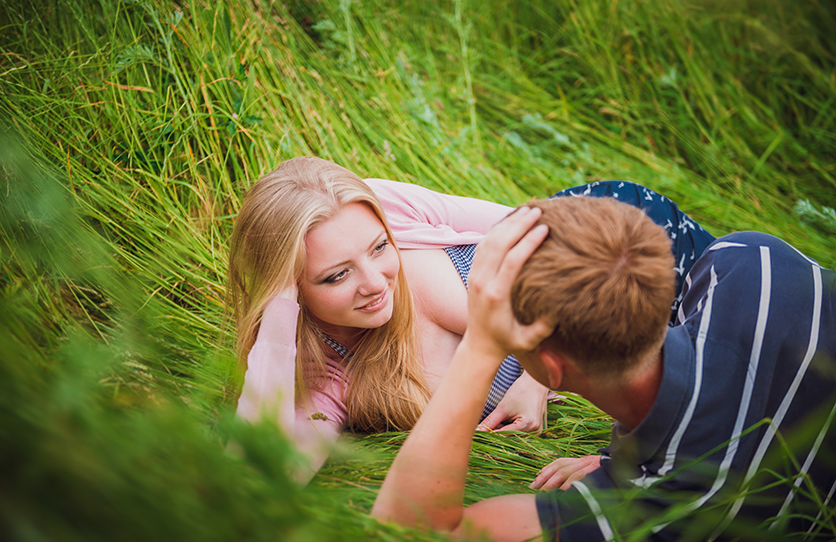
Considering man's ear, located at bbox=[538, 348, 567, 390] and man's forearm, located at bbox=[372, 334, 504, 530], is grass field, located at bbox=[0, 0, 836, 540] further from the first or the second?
man's ear, located at bbox=[538, 348, 567, 390]

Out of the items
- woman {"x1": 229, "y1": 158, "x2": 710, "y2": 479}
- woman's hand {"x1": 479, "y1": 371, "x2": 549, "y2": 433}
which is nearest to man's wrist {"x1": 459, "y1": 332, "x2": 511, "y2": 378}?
woman {"x1": 229, "y1": 158, "x2": 710, "y2": 479}

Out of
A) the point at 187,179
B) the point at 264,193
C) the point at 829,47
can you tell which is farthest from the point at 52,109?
the point at 829,47

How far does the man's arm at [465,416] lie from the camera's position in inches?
39.4

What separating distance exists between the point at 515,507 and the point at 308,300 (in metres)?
0.92

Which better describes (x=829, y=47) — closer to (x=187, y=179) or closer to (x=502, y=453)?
(x=502, y=453)

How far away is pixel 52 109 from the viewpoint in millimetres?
2123

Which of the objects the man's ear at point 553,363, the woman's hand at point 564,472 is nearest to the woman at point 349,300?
the woman's hand at point 564,472

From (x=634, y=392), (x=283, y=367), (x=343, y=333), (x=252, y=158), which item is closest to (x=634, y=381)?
(x=634, y=392)

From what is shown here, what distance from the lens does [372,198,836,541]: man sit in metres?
0.97

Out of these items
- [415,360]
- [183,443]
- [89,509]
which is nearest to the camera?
[89,509]

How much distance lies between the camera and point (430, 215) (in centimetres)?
209

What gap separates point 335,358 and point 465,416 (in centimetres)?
99

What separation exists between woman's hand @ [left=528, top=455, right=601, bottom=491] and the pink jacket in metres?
0.69

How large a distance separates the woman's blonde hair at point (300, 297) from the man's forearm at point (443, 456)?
→ 73 cm
